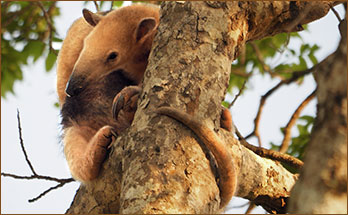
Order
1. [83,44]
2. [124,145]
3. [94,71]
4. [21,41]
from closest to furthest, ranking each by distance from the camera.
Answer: [124,145] < [94,71] < [83,44] < [21,41]

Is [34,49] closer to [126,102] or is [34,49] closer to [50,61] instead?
[50,61]

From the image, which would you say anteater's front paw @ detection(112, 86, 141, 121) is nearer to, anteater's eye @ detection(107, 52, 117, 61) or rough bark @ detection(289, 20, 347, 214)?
anteater's eye @ detection(107, 52, 117, 61)

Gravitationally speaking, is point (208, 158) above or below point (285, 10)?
below

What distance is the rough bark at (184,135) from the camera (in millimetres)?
1731

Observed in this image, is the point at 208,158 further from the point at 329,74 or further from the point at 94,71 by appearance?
the point at 94,71

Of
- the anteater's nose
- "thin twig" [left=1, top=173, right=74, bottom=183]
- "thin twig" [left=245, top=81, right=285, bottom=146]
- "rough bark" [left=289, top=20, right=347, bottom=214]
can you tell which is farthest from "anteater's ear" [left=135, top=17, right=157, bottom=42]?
"rough bark" [left=289, top=20, right=347, bottom=214]

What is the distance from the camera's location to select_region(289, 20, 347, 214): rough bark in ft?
2.94

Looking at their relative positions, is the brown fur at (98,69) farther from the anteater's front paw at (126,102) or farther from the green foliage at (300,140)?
the green foliage at (300,140)

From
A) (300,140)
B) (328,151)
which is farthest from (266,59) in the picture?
(328,151)

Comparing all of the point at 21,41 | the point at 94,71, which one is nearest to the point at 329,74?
the point at 94,71

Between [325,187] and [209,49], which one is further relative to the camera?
[209,49]

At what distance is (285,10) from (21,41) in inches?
120

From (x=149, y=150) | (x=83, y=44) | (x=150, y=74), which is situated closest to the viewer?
(x=149, y=150)

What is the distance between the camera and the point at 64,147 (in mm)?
2883
